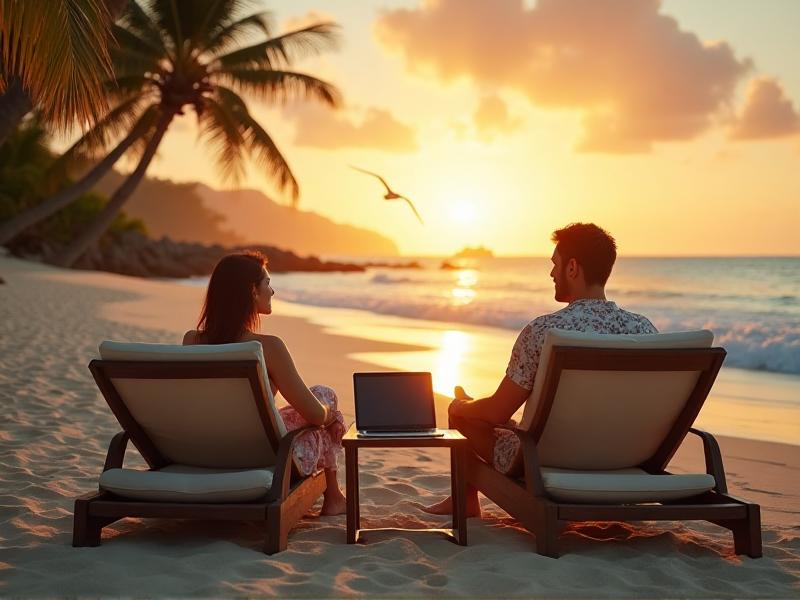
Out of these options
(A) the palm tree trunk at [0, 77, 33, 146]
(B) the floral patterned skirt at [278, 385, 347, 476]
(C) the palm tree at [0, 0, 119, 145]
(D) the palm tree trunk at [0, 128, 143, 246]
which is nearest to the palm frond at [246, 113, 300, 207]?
(D) the palm tree trunk at [0, 128, 143, 246]

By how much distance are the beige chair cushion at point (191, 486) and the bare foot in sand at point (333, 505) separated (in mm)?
838

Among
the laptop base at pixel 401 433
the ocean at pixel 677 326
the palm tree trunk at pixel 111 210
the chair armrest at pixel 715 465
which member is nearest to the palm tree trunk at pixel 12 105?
the laptop base at pixel 401 433

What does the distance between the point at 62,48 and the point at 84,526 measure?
9.91 feet

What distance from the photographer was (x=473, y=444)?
4242mm

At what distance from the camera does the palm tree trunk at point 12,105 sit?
6.52 m

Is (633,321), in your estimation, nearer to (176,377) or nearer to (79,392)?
(176,377)

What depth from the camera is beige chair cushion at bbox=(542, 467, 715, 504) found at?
3561mm

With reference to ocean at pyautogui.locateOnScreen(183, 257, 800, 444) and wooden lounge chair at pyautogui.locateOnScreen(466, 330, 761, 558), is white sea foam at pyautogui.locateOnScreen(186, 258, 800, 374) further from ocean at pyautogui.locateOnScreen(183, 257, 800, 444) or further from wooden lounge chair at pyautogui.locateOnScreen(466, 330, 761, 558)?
wooden lounge chair at pyautogui.locateOnScreen(466, 330, 761, 558)

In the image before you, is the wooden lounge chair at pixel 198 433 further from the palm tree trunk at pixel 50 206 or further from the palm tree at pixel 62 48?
the palm tree trunk at pixel 50 206

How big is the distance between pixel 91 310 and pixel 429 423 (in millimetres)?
14641

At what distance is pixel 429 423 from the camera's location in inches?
155

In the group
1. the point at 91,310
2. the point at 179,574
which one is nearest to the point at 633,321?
the point at 179,574

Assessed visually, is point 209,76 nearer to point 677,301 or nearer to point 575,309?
point 575,309

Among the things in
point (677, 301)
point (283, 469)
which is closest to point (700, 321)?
point (677, 301)
